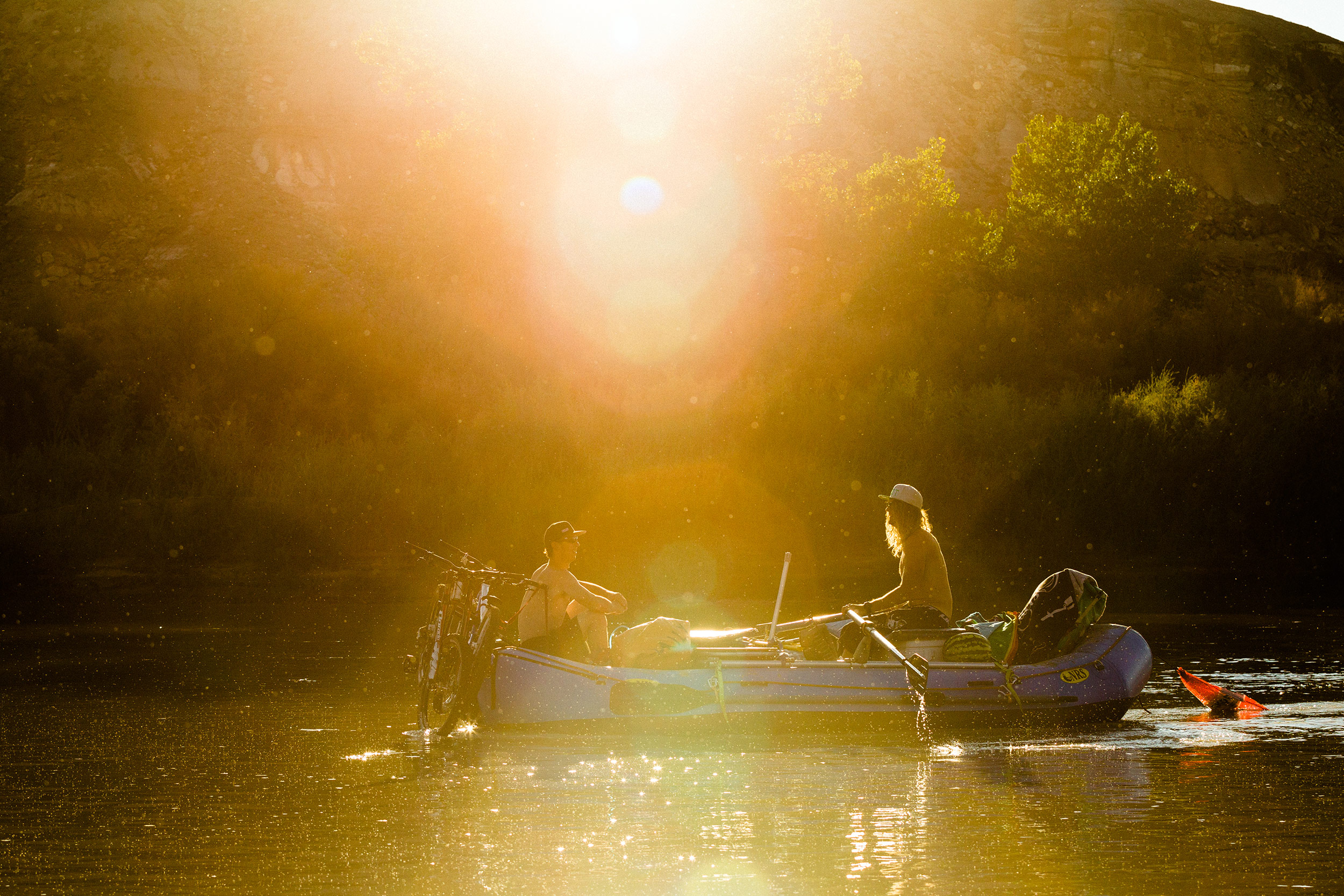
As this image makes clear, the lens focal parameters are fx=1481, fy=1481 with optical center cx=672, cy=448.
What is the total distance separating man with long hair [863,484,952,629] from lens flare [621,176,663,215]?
39.5 m

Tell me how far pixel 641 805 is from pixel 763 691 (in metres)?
2.72

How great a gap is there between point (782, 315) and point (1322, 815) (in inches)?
1482

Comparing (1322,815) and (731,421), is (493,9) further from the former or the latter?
(1322,815)

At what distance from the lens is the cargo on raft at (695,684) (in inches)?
497

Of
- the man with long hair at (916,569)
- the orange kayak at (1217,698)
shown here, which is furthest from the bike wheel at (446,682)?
the orange kayak at (1217,698)

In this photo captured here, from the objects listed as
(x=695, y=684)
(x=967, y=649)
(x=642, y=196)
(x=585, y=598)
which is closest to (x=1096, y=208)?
(x=642, y=196)

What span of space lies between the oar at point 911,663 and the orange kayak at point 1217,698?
349cm

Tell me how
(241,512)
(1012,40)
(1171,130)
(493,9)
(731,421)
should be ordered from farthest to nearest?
(1012,40)
(1171,130)
(493,9)
(731,421)
(241,512)

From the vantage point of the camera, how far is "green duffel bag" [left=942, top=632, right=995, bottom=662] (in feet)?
43.3

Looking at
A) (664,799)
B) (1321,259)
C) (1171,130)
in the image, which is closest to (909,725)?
(664,799)

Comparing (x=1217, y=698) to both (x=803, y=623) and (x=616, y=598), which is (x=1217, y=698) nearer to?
(x=803, y=623)

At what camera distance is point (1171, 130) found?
307ft

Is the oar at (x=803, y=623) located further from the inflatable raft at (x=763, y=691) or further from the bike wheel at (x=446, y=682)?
the bike wheel at (x=446, y=682)

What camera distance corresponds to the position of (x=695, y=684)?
12711mm
